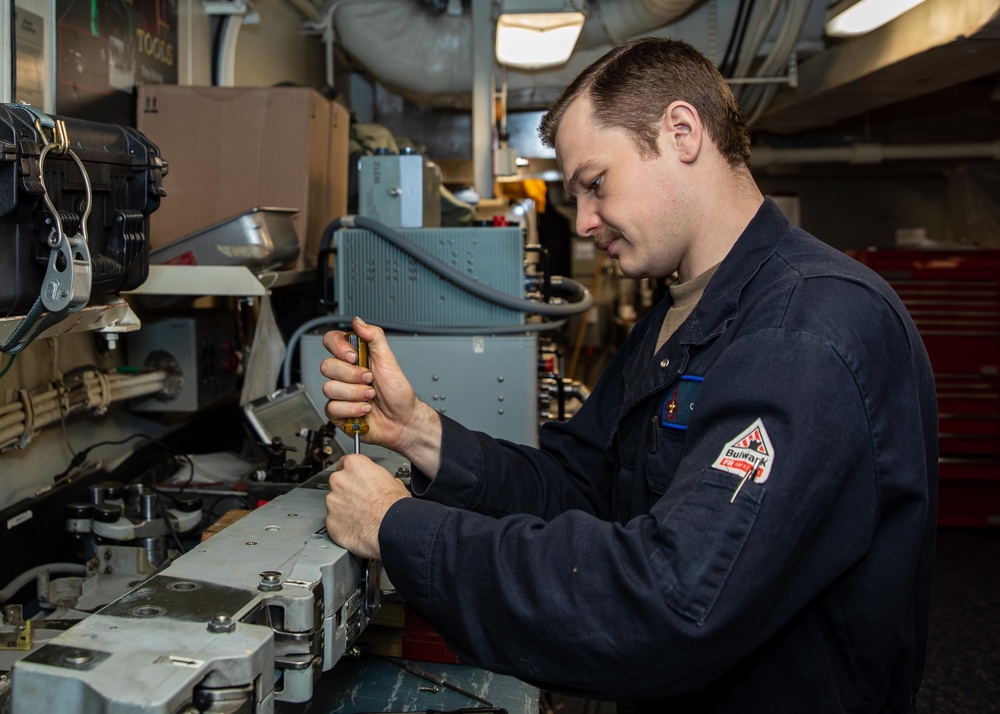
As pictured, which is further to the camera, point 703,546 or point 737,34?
point 737,34

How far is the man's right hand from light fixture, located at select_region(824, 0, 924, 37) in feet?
8.64

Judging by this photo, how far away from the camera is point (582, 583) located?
807 mm

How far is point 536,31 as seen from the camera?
2.90 m

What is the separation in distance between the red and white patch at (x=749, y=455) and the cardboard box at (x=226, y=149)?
1.50 m

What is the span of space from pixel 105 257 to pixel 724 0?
3090mm

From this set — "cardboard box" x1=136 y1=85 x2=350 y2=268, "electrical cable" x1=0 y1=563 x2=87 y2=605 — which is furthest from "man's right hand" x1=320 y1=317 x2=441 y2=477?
"cardboard box" x1=136 y1=85 x2=350 y2=268

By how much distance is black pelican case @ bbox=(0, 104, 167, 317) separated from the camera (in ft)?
3.09

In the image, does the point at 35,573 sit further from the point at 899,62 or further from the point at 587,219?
the point at 899,62

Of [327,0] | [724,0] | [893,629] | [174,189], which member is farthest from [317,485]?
[724,0]

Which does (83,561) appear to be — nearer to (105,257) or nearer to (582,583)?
(105,257)

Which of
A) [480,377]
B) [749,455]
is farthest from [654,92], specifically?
[480,377]

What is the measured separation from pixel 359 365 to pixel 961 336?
4034 millimetres

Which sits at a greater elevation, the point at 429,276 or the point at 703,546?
the point at 429,276

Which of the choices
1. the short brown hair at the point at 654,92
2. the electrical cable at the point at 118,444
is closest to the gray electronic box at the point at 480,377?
the electrical cable at the point at 118,444
